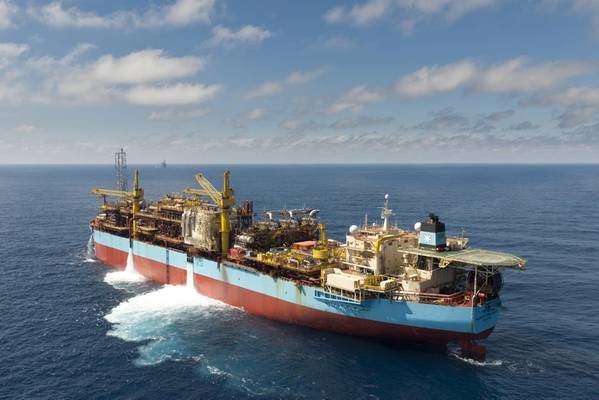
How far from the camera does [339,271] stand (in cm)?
4494

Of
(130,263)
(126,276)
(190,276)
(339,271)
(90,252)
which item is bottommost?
(126,276)

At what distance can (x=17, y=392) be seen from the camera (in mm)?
34750

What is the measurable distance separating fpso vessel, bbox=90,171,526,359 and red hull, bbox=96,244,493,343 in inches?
4.6

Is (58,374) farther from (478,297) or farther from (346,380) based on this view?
(478,297)

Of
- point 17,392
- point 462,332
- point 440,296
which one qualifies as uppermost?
point 440,296

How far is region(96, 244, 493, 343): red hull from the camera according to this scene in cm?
4097

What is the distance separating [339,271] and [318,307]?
4460 millimetres

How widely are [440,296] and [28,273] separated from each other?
58.7 m

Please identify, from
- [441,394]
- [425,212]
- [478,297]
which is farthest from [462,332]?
[425,212]

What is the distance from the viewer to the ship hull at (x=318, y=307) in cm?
3931

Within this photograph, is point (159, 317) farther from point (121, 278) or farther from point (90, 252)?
point (90, 252)

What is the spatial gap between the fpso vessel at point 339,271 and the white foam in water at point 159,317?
6.78 feet

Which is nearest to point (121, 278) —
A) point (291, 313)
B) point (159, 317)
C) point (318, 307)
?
point (159, 317)

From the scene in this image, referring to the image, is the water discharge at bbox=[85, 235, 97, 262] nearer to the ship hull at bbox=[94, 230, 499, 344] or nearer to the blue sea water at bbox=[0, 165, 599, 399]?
the blue sea water at bbox=[0, 165, 599, 399]
